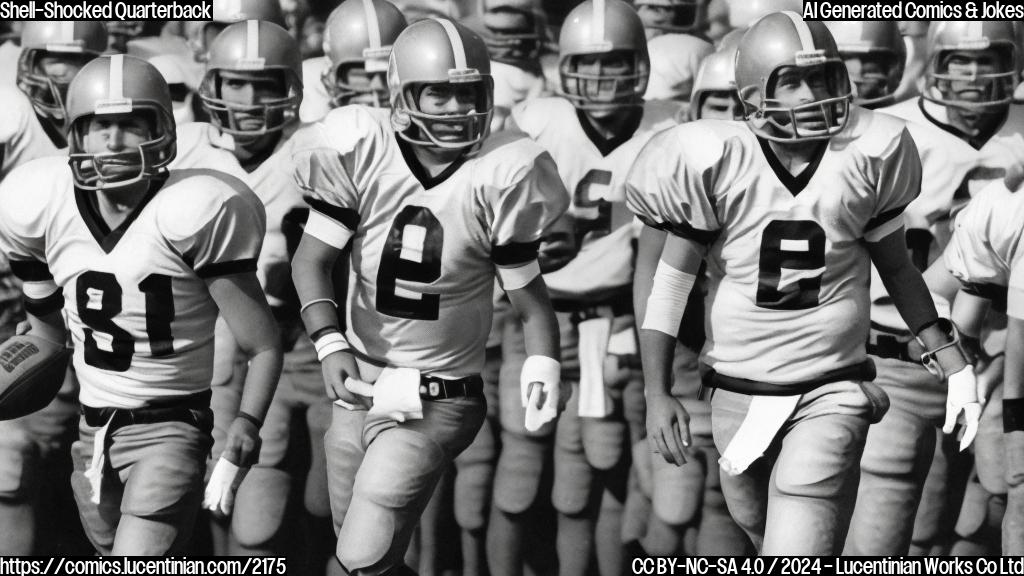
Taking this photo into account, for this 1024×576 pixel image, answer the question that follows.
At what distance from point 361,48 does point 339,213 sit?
37.8 inches

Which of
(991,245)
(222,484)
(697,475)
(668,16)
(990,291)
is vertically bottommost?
(697,475)

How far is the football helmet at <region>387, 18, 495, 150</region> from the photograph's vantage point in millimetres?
3924

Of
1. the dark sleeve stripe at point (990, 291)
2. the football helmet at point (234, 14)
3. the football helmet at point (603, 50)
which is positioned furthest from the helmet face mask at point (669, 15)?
the dark sleeve stripe at point (990, 291)

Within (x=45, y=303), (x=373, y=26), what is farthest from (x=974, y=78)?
(x=45, y=303)

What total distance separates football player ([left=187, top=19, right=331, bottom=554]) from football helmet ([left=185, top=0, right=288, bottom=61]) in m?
0.42

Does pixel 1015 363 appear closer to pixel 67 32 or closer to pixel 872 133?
pixel 872 133

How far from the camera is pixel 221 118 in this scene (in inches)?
187

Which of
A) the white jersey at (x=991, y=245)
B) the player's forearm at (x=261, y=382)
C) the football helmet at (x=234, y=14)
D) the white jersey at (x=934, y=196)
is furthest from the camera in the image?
the football helmet at (x=234, y=14)

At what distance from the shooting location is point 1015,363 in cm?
409

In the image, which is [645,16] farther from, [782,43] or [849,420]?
[849,420]

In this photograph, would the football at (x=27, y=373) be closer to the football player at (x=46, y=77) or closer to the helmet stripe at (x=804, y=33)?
the football player at (x=46, y=77)

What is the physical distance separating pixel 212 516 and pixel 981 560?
2.11 meters

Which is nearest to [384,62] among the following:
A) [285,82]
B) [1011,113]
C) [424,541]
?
[285,82]

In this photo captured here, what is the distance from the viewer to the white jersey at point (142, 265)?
3801mm
